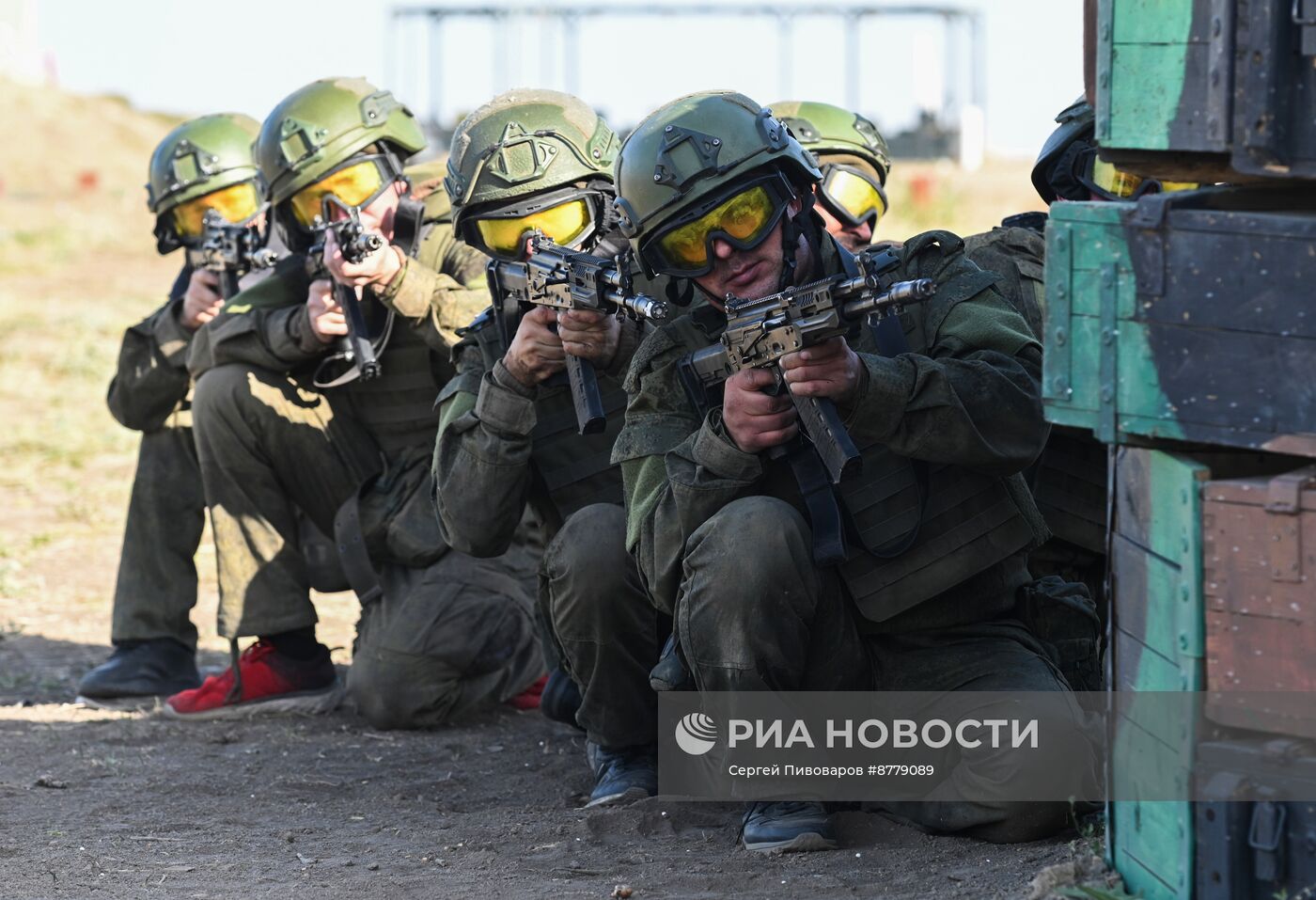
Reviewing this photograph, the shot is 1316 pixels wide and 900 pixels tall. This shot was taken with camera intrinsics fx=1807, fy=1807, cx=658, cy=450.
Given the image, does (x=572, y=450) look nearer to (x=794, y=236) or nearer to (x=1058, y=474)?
(x=794, y=236)

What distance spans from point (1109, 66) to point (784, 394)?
1.03m

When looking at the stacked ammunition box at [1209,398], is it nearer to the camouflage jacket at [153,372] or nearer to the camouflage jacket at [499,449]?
the camouflage jacket at [499,449]

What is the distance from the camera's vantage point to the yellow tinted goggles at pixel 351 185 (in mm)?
5855

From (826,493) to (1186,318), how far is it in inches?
44.0

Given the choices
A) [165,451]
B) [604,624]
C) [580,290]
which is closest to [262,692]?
[165,451]

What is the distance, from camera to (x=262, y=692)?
6043 millimetres

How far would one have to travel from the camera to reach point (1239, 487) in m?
3.02

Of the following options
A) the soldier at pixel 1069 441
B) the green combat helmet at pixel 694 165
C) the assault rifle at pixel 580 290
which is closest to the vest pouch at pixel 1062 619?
the soldier at pixel 1069 441

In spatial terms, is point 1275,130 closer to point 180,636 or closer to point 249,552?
point 249,552

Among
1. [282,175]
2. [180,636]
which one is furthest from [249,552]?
[282,175]

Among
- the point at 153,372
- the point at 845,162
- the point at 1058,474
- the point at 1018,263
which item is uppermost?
the point at 845,162

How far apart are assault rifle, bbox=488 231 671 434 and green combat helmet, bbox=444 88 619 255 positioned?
19cm

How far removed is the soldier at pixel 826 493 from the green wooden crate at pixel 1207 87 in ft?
2.59

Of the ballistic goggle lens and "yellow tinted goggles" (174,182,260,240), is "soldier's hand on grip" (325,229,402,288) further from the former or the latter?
the ballistic goggle lens
